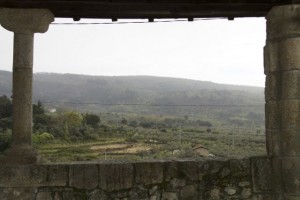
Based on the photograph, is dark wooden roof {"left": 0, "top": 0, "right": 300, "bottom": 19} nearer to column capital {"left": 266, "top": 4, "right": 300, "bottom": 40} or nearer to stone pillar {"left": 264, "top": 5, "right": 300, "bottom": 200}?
column capital {"left": 266, "top": 4, "right": 300, "bottom": 40}

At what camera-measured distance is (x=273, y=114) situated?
5543 millimetres

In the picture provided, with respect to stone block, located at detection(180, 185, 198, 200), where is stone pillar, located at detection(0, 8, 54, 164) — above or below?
above

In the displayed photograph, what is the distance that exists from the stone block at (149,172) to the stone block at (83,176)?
58 centimetres

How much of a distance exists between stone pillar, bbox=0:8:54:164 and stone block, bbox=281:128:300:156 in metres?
3.61

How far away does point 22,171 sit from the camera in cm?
501

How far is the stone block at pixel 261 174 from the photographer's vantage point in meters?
5.50

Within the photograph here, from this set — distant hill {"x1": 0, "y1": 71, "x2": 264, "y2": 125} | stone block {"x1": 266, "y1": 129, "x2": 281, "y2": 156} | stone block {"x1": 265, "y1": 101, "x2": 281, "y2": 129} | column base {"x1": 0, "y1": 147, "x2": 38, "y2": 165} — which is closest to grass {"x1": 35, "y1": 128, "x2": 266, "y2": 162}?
stone block {"x1": 266, "y1": 129, "x2": 281, "y2": 156}

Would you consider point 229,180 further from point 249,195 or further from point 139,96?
point 139,96

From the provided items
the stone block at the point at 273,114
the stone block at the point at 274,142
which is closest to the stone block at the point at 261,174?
the stone block at the point at 274,142

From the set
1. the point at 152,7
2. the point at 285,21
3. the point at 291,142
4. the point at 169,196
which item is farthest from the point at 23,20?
the point at 291,142

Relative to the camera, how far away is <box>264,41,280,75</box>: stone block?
555 cm

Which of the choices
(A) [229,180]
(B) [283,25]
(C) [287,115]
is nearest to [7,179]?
(A) [229,180]

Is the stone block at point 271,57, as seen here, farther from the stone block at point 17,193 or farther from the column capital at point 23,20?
the stone block at point 17,193

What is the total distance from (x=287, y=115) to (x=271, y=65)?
789 mm
